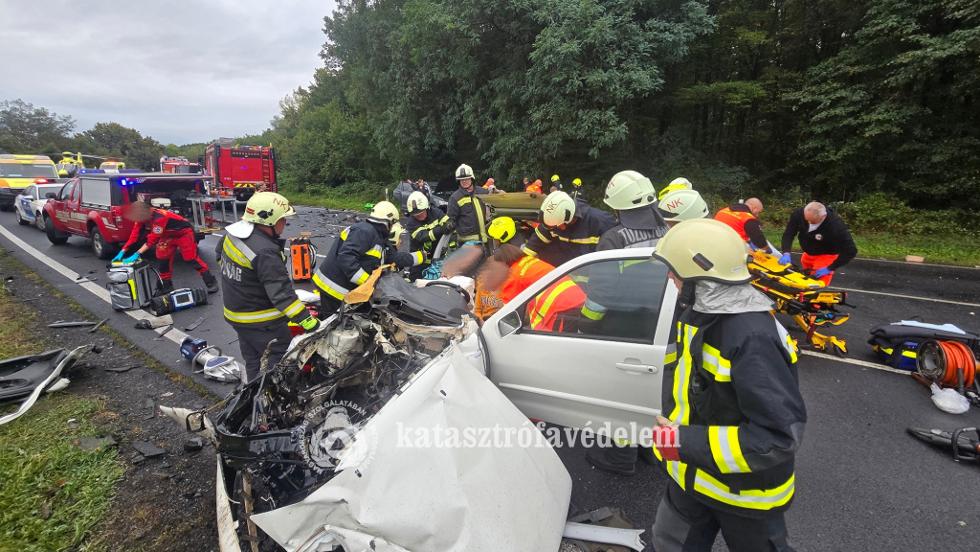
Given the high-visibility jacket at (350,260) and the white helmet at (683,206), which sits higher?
the white helmet at (683,206)

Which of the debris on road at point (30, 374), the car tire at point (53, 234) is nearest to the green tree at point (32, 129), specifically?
the car tire at point (53, 234)

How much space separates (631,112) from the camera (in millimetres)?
14227

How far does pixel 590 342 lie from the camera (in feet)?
8.98

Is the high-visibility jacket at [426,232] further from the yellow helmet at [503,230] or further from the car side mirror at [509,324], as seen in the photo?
the car side mirror at [509,324]

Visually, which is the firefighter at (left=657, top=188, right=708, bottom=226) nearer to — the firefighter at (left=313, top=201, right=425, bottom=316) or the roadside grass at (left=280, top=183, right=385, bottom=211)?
the firefighter at (left=313, top=201, right=425, bottom=316)

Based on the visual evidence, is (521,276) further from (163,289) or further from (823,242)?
(163,289)

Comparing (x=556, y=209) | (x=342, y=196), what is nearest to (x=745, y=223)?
(x=556, y=209)

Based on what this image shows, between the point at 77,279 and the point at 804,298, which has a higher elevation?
the point at 804,298

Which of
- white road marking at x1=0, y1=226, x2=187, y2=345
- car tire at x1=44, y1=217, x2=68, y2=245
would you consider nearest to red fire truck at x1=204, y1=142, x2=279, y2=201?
white road marking at x1=0, y1=226, x2=187, y2=345

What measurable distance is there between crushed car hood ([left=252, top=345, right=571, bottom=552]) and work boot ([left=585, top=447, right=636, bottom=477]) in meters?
0.97

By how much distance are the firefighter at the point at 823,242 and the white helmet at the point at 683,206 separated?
5.85 ft

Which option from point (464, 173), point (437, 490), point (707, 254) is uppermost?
point (464, 173)

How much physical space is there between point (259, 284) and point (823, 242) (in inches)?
229

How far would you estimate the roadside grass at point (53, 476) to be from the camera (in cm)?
245
